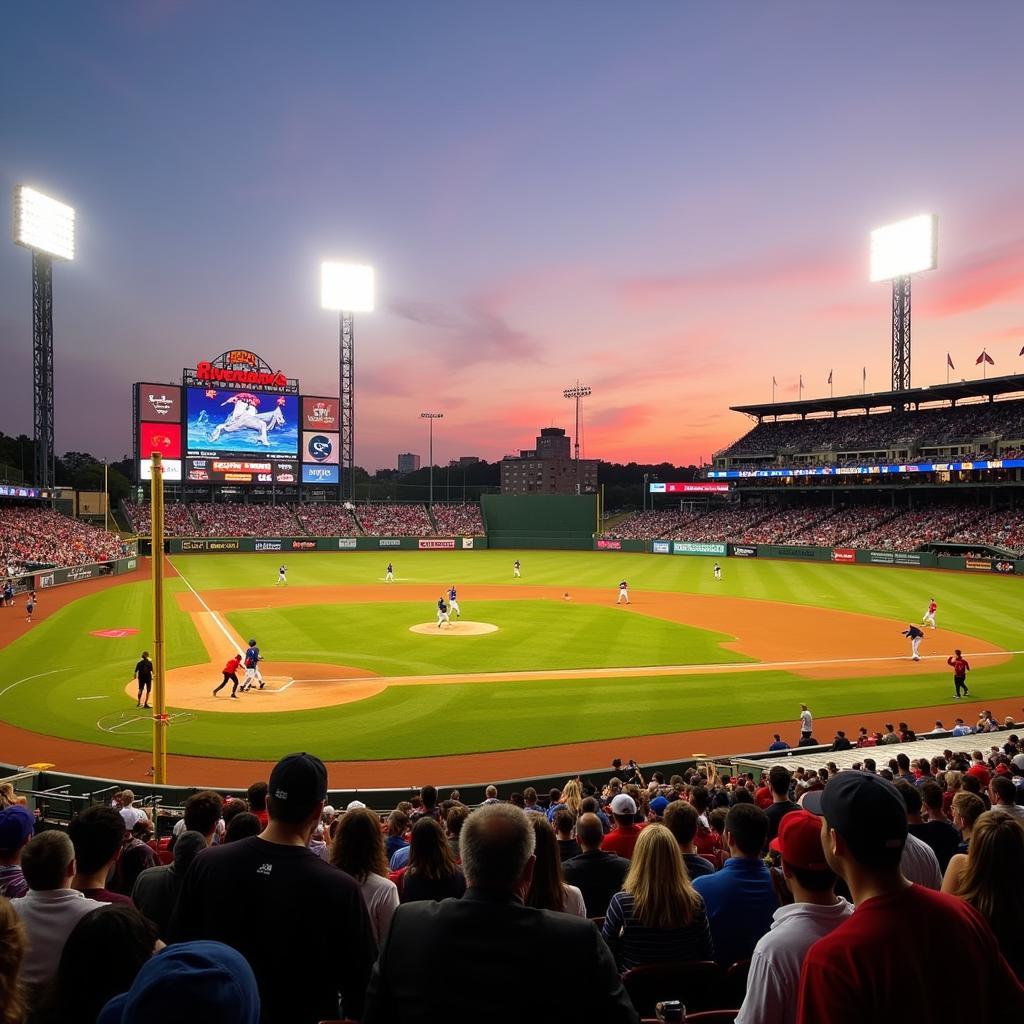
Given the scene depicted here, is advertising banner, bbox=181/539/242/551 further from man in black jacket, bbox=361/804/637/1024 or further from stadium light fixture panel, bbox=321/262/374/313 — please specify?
man in black jacket, bbox=361/804/637/1024

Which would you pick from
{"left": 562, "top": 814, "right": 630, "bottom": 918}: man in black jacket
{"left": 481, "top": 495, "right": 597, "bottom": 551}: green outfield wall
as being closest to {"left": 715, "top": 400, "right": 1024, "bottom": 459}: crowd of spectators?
{"left": 481, "top": 495, "right": 597, "bottom": 551}: green outfield wall

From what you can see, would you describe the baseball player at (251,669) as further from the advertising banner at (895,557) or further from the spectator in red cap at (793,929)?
the advertising banner at (895,557)

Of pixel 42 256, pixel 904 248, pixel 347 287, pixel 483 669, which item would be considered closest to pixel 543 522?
pixel 347 287

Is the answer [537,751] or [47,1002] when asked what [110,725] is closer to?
[537,751]

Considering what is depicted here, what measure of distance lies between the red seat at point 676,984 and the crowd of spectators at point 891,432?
73.2m

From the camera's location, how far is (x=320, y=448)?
80000 millimetres

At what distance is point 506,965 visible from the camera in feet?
8.16

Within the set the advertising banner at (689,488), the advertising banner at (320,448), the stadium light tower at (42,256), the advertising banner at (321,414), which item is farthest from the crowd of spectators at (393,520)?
the stadium light tower at (42,256)

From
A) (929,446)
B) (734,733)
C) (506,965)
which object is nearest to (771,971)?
(506,965)

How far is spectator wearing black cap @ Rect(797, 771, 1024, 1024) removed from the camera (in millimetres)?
2387

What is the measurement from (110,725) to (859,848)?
2123cm

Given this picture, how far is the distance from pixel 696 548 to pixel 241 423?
46.1m

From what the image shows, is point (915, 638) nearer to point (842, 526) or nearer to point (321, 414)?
point (842, 526)

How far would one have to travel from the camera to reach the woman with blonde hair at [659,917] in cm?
437
